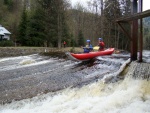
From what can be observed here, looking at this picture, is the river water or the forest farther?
the forest

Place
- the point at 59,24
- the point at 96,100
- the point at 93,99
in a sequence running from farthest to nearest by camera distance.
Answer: the point at 59,24 → the point at 93,99 → the point at 96,100

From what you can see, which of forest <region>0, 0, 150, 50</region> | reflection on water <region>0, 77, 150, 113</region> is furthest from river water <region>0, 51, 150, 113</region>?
forest <region>0, 0, 150, 50</region>

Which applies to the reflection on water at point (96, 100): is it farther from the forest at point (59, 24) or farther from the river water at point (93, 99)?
the forest at point (59, 24)

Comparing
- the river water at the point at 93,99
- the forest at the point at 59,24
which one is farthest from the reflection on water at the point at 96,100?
Result: the forest at the point at 59,24

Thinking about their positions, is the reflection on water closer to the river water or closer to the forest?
the river water

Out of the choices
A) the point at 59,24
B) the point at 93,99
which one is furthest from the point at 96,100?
the point at 59,24

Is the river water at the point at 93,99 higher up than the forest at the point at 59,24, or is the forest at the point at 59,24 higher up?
the forest at the point at 59,24

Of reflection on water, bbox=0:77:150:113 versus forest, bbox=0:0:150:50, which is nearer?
reflection on water, bbox=0:77:150:113

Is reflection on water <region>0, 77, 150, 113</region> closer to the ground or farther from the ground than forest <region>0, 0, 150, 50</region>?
closer to the ground

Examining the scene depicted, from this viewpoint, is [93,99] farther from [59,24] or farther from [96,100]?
[59,24]

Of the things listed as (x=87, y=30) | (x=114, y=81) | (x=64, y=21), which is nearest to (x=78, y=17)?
(x=87, y=30)

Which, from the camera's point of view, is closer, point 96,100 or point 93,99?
point 96,100

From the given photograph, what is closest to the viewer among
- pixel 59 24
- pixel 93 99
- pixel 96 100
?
pixel 96 100

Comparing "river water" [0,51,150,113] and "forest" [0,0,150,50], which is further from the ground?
"forest" [0,0,150,50]
